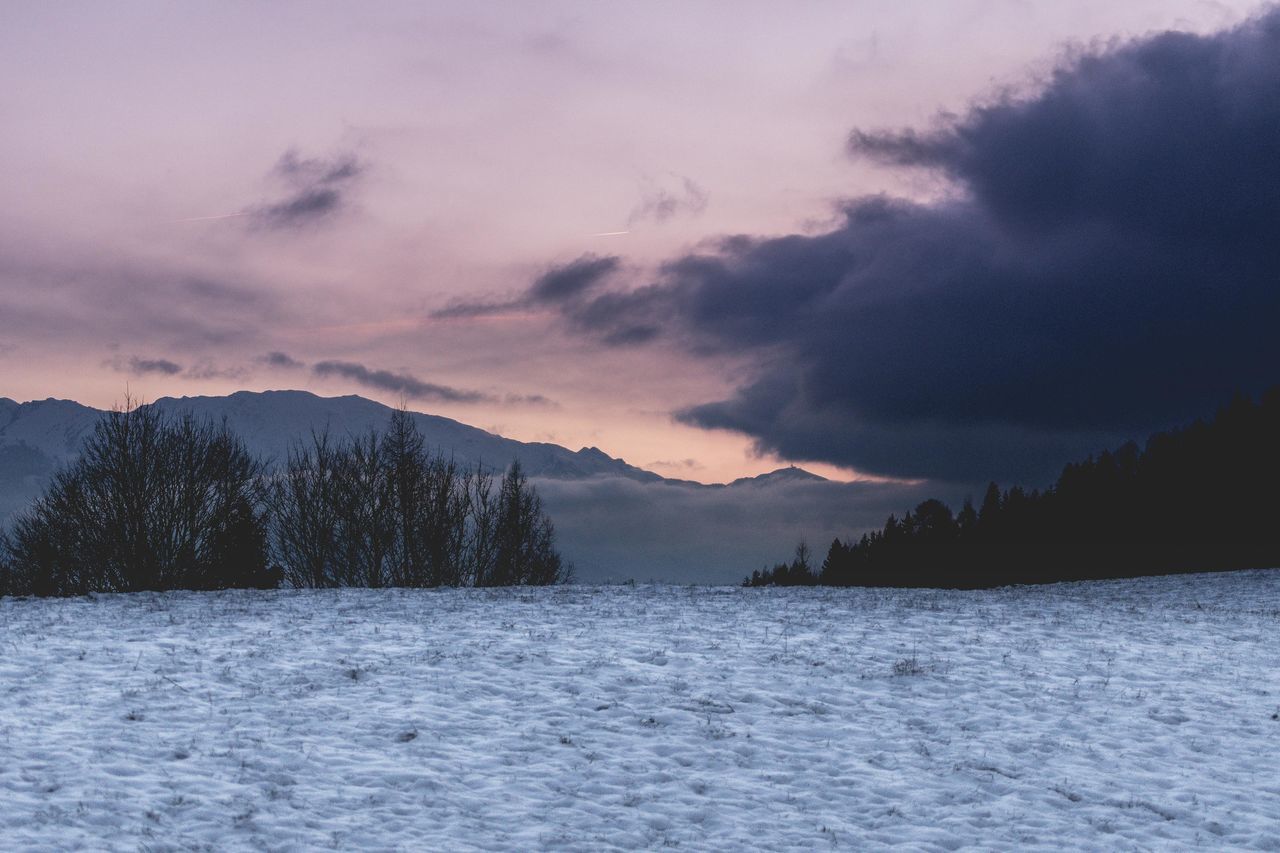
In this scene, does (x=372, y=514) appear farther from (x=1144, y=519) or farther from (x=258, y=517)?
(x=1144, y=519)

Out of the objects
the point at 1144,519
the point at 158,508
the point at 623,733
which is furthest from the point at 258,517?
the point at 1144,519

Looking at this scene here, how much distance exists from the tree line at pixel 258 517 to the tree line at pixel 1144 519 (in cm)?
2150

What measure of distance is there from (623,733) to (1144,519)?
255 feet

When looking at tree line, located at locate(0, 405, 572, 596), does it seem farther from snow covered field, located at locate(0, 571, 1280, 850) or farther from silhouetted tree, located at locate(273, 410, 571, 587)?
snow covered field, located at locate(0, 571, 1280, 850)

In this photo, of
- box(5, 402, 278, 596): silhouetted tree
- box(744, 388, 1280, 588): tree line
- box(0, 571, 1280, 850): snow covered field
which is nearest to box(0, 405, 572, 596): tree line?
box(5, 402, 278, 596): silhouetted tree

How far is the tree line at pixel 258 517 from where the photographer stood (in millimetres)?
52500

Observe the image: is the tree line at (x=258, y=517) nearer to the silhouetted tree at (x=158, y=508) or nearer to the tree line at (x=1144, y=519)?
the silhouetted tree at (x=158, y=508)

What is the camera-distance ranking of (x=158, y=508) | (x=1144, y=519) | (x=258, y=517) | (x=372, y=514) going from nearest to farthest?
1. (x=158, y=508)
2. (x=258, y=517)
3. (x=372, y=514)
4. (x=1144, y=519)

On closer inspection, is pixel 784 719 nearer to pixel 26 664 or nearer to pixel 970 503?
pixel 26 664

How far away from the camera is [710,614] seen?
82.8ft

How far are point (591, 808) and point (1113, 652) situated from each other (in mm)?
14057

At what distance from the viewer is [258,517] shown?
194 feet

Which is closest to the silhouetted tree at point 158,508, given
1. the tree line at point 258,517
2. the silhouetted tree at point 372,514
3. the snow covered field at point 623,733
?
the tree line at point 258,517

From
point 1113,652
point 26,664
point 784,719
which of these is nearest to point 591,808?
point 784,719
